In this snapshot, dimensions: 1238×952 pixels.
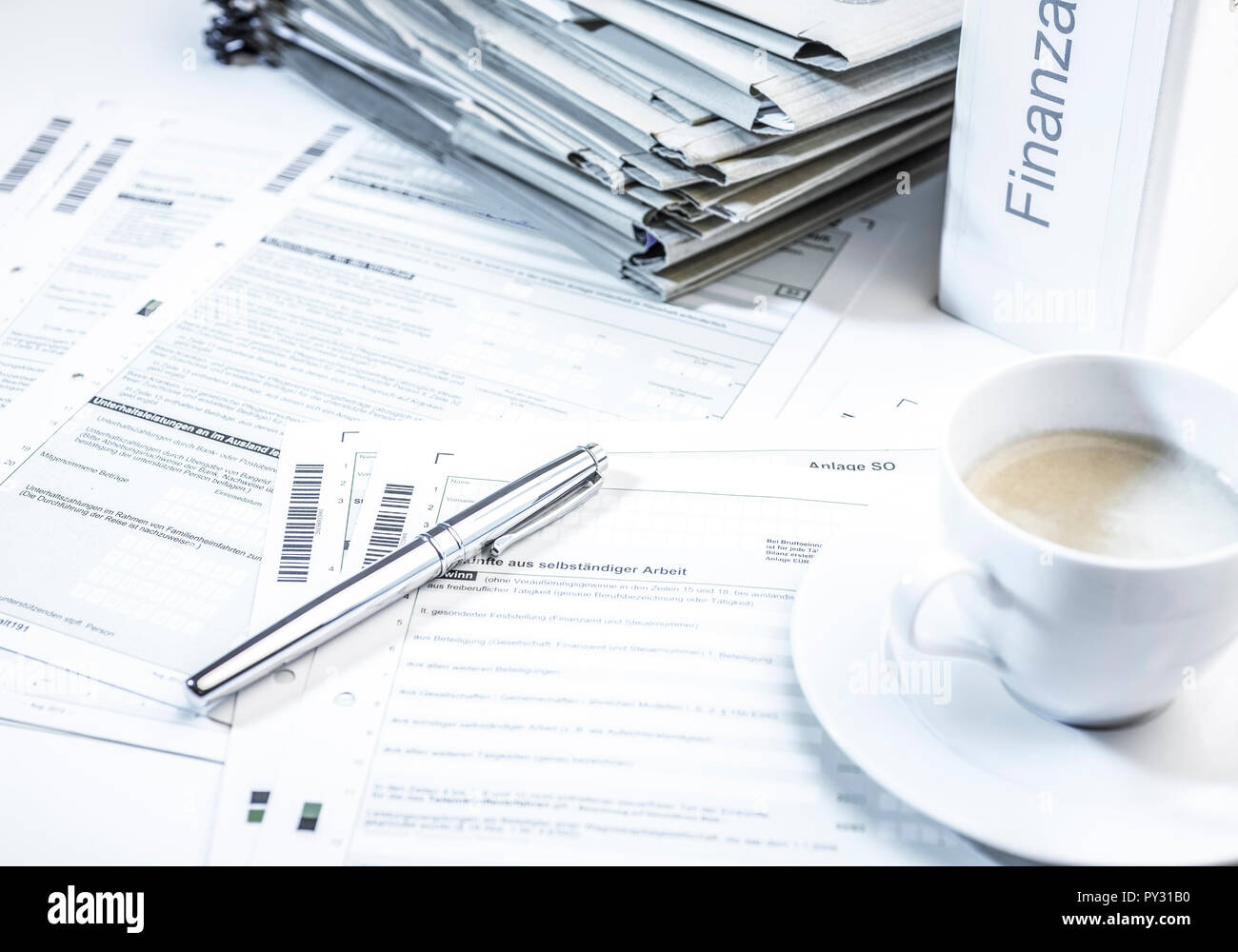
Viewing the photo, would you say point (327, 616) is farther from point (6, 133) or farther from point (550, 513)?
point (6, 133)

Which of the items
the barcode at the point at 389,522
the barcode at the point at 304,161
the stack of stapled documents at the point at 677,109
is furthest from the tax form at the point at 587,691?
the barcode at the point at 304,161

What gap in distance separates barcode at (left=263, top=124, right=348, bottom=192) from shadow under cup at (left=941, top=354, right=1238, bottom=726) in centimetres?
54

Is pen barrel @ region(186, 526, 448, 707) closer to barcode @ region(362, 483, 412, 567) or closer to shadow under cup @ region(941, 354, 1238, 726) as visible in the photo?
barcode @ region(362, 483, 412, 567)

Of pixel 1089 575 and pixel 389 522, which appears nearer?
pixel 1089 575

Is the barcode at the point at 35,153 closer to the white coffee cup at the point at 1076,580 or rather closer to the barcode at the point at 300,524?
the barcode at the point at 300,524

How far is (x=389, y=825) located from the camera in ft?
1.42

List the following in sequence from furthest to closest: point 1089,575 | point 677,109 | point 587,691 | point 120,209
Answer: point 120,209, point 677,109, point 587,691, point 1089,575

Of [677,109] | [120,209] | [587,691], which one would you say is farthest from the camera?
[120,209]

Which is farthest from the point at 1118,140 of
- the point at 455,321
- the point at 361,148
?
the point at 361,148

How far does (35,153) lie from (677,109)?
473 mm

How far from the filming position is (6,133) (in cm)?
86

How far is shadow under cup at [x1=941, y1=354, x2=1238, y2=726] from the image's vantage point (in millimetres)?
376

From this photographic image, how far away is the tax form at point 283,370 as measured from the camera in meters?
0.54

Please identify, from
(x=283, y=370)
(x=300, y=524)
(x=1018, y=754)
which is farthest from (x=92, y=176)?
(x=1018, y=754)
